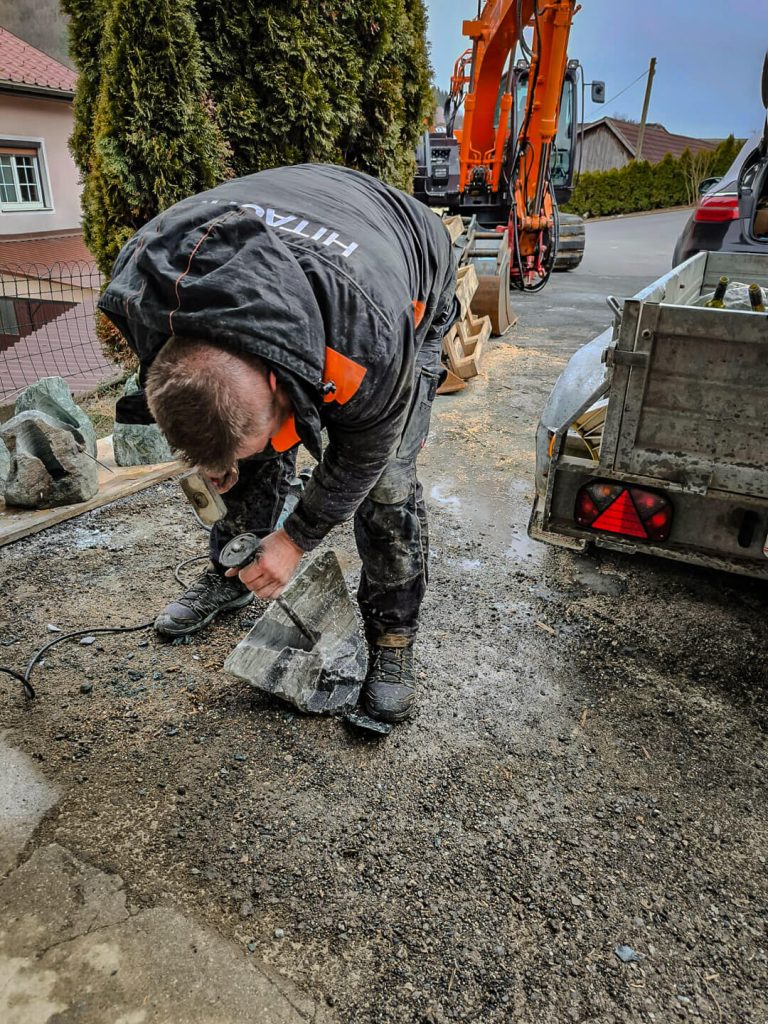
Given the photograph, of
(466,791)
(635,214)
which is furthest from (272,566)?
(635,214)

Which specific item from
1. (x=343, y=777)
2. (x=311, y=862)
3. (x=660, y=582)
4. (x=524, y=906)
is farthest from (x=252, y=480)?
(x=660, y=582)

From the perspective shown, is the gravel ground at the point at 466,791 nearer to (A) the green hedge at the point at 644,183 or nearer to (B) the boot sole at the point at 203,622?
(B) the boot sole at the point at 203,622

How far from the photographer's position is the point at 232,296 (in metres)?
1.29

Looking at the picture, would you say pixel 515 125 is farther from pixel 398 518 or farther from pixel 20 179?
pixel 20 179

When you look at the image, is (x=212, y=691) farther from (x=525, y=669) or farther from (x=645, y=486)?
(x=645, y=486)

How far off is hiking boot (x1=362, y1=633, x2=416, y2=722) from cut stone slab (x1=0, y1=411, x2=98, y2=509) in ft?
6.43

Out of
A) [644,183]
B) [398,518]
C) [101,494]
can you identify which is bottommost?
[101,494]

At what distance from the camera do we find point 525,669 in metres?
2.57

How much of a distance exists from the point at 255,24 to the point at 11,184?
35.3ft

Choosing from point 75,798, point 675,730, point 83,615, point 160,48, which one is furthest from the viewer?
point 160,48

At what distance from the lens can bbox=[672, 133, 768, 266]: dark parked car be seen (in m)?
5.29

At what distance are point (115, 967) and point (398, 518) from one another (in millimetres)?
1335

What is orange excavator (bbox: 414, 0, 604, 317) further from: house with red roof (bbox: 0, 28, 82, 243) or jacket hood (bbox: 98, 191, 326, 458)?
house with red roof (bbox: 0, 28, 82, 243)

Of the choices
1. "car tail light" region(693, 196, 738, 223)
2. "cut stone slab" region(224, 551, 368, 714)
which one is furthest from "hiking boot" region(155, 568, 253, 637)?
"car tail light" region(693, 196, 738, 223)
